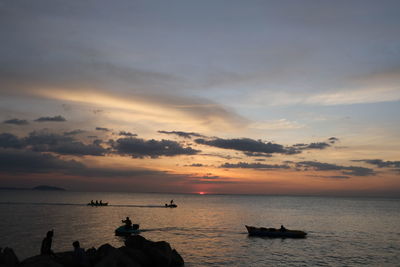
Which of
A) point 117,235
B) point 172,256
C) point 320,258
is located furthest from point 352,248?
point 117,235

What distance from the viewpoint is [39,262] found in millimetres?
24969

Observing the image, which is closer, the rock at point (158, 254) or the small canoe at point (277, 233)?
the rock at point (158, 254)

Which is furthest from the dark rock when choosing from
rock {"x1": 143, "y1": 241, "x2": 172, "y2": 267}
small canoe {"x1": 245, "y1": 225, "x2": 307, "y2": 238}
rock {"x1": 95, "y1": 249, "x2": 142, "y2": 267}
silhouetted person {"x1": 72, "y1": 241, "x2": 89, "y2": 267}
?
small canoe {"x1": 245, "y1": 225, "x2": 307, "y2": 238}

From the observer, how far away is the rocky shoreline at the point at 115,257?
85.8ft

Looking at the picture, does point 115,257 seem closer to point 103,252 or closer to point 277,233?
point 103,252

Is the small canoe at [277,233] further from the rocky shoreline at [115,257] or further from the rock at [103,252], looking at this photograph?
the rock at [103,252]

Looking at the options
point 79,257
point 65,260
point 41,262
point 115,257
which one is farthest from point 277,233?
point 41,262

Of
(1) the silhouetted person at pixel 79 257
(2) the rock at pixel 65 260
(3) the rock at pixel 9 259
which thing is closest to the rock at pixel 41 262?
(1) the silhouetted person at pixel 79 257

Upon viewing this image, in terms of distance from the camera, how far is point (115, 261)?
28.0 metres

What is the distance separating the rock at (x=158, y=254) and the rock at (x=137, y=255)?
483 mm

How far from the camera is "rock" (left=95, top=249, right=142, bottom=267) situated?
1075 inches

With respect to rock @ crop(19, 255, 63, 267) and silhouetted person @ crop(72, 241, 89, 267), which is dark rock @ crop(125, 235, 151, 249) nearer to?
silhouetted person @ crop(72, 241, 89, 267)

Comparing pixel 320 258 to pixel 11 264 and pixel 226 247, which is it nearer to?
pixel 226 247

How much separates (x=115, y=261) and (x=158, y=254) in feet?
21.3
